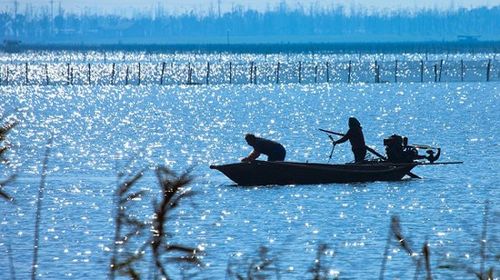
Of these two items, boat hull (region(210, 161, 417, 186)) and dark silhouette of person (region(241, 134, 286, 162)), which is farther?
boat hull (region(210, 161, 417, 186))

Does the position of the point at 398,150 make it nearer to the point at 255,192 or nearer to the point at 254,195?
the point at 255,192

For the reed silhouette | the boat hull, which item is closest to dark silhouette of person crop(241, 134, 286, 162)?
the boat hull

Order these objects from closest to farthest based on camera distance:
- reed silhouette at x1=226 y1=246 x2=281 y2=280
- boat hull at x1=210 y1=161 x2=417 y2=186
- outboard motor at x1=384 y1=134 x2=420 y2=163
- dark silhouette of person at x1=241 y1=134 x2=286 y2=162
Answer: reed silhouette at x1=226 y1=246 x2=281 y2=280 < dark silhouette of person at x1=241 y1=134 x2=286 y2=162 < boat hull at x1=210 y1=161 x2=417 y2=186 < outboard motor at x1=384 y1=134 x2=420 y2=163

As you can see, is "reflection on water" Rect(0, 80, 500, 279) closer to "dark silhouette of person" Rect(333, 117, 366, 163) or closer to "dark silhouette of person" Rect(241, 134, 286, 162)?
"dark silhouette of person" Rect(241, 134, 286, 162)

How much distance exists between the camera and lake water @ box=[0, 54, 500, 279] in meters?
21.1

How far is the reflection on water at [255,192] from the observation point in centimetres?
2177

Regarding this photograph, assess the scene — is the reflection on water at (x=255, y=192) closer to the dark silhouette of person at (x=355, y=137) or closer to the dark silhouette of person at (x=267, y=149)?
the dark silhouette of person at (x=267, y=149)

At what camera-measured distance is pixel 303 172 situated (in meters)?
31.7

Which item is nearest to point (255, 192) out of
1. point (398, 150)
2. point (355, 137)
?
point (355, 137)

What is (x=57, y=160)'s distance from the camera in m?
45.0

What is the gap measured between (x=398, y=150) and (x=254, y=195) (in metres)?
3.53

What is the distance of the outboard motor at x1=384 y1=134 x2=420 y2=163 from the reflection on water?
0.69 m

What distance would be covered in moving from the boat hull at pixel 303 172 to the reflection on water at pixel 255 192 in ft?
0.86

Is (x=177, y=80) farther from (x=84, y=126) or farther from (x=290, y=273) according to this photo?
(x=290, y=273)
